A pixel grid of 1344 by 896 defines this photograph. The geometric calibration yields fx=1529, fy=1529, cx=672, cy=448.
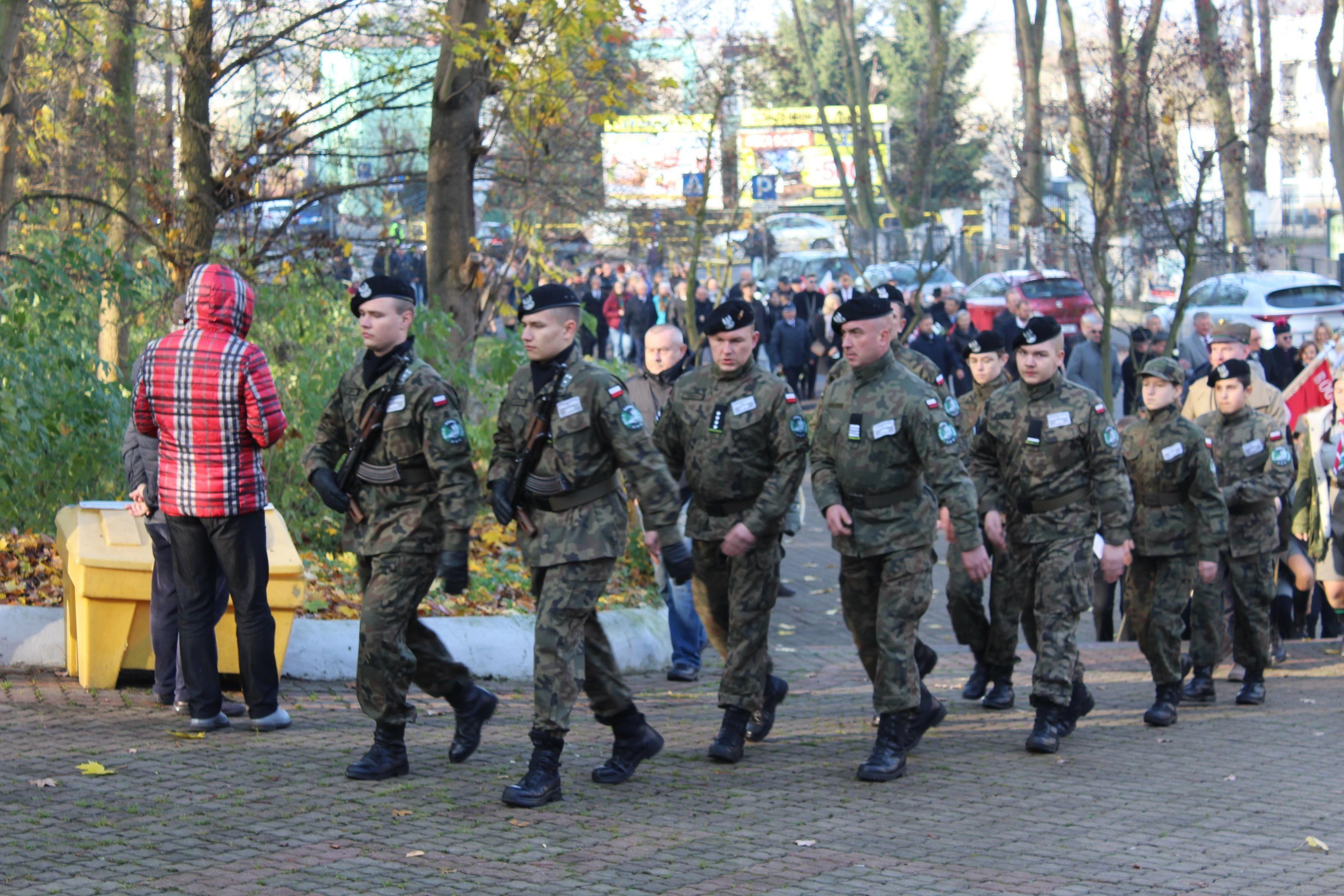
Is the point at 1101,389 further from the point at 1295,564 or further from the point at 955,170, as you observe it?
the point at 955,170

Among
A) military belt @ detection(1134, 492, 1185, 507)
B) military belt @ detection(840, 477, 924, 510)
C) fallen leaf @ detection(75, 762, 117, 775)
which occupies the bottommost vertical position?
fallen leaf @ detection(75, 762, 117, 775)

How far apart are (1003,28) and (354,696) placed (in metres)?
75.6

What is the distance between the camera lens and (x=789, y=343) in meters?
24.0

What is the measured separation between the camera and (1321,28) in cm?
2523

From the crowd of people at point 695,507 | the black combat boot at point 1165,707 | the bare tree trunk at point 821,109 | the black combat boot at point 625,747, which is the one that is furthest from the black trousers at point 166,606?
the bare tree trunk at point 821,109

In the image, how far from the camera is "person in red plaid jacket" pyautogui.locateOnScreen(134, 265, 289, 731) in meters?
6.57

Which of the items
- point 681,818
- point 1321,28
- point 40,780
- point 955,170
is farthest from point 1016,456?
point 955,170

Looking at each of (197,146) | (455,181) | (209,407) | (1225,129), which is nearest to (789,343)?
(1225,129)

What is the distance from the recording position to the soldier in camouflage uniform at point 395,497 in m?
6.00

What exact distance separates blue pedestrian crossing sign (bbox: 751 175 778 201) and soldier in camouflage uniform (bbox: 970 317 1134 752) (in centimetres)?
1920

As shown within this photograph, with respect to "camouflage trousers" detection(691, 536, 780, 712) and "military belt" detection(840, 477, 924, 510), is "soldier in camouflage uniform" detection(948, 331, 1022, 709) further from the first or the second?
"camouflage trousers" detection(691, 536, 780, 712)

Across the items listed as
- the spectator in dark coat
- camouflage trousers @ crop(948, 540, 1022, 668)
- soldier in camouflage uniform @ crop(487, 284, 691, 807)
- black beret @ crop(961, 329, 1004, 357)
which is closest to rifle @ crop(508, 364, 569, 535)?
soldier in camouflage uniform @ crop(487, 284, 691, 807)

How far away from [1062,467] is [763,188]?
23.5 metres

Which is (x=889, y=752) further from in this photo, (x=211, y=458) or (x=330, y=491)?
(x=211, y=458)
